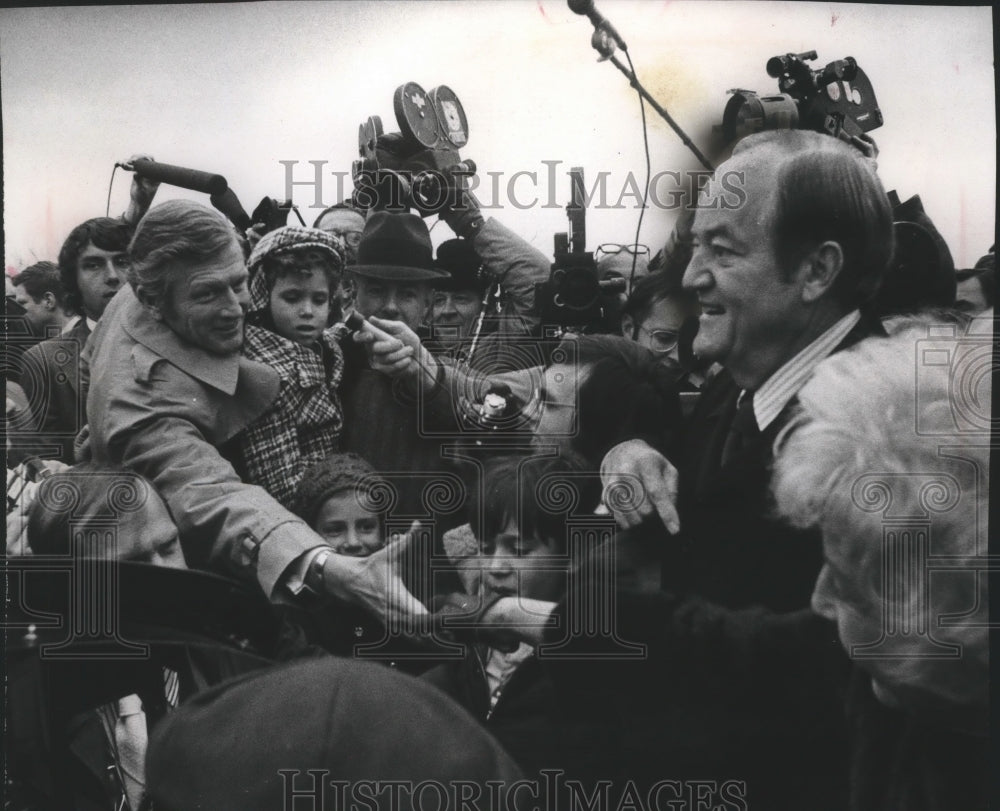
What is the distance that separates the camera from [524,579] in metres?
3.90

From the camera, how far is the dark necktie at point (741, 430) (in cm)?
388

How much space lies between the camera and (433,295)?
3.99 meters

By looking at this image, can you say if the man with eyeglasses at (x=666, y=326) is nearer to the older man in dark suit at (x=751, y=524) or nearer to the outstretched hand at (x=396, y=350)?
the older man in dark suit at (x=751, y=524)

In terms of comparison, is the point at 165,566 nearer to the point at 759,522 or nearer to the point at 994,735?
the point at 759,522

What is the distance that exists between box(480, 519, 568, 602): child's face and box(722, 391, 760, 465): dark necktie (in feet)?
2.20

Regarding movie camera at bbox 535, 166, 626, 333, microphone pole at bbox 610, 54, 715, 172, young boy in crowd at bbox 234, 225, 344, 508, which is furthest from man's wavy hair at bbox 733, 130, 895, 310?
young boy in crowd at bbox 234, 225, 344, 508

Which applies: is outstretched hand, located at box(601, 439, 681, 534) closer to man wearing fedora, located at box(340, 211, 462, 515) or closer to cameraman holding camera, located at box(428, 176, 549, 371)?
cameraman holding camera, located at box(428, 176, 549, 371)

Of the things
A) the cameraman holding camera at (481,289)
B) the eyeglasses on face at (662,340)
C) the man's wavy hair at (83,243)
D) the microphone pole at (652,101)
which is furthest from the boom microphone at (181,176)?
the eyeglasses on face at (662,340)

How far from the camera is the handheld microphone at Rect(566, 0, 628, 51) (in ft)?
13.2

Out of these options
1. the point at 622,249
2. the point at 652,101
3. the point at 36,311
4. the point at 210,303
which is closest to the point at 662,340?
the point at 622,249

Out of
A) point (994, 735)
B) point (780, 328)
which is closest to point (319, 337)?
point (780, 328)

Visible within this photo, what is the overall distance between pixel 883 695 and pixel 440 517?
1604 millimetres

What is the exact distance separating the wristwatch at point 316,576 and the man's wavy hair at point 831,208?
6.06 ft

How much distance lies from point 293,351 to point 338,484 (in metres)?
0.49
